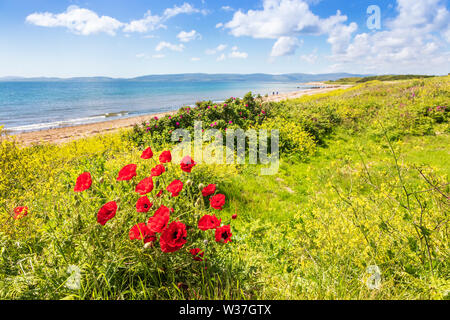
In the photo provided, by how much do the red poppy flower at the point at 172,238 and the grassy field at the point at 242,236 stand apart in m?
0.16

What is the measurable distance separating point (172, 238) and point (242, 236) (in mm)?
1740

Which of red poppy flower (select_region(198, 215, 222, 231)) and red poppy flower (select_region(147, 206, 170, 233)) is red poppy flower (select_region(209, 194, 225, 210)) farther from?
red poppy flower (select_region(147, 206, 170, 233))

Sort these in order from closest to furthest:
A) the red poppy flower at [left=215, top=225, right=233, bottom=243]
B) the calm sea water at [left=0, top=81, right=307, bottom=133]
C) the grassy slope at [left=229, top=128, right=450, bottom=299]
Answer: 1. the grassy slope at [left=229, top=128, right=450, bottom=299]
2. the red poppy flower at [left=215, top=225, right=233, bottom=243]
3. the calm sea water at [left=0, top=81, right=307, bottom=133]

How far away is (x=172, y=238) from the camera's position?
1.62 m

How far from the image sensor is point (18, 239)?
2.43 meters

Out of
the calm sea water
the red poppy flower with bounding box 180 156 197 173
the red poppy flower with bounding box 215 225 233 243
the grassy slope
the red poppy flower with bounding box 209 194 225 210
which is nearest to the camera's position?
the grassy slope

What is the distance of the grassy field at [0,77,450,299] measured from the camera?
177 centimetres

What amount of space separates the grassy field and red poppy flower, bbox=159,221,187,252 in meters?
0.16

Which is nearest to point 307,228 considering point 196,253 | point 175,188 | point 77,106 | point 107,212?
point 196,253

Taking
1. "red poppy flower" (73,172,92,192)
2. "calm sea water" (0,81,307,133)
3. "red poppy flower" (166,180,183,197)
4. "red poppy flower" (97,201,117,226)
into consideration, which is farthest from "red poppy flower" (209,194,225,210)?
"calm sea water" (0,81,307,133)

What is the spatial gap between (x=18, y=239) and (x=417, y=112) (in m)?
14.7

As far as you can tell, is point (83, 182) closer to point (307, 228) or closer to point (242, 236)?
point (242, 236)
